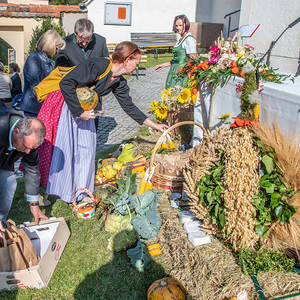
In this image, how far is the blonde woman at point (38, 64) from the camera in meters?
3.68

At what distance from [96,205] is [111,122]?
371cm

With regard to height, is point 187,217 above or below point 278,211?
below

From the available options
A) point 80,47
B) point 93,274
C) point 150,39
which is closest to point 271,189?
point 93,274

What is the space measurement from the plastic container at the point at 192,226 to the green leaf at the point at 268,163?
0.93 meters

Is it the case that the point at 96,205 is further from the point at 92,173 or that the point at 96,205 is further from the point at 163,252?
the point at 163,252

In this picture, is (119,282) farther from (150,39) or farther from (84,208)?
(150,39)

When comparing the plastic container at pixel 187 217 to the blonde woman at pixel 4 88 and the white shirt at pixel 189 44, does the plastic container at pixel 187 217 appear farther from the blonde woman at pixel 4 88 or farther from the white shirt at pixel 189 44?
the blonde woman at pixel 4 88

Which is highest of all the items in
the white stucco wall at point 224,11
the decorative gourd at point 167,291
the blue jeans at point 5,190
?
the white stucco wall at point 224,11

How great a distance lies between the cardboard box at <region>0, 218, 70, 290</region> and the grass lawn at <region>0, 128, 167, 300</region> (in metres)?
0.07

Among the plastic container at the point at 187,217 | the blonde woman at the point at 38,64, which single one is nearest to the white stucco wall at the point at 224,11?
the blonde woman at the point at 38,64

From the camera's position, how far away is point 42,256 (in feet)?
8.23

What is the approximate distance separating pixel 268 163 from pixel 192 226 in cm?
101

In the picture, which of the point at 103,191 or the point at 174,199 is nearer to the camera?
the point at 174,199

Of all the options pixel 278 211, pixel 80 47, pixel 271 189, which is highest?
pixel 80 47
